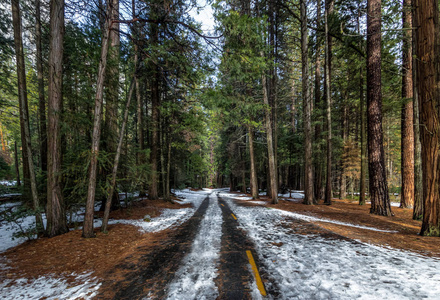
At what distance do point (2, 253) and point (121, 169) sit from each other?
3.95 metres

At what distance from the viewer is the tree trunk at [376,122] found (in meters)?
8.64

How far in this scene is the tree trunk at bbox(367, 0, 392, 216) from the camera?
864 centimetres

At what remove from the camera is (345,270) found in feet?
11.3

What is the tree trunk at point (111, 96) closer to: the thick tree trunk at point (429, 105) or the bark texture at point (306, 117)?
the thick tree trunk at point (429, 105)

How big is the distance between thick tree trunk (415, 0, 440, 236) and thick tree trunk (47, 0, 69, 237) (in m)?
10.9

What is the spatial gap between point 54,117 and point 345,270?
8.47m

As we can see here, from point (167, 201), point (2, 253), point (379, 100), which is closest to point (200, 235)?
point (2, 253)

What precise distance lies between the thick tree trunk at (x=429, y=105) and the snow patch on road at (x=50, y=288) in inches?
339

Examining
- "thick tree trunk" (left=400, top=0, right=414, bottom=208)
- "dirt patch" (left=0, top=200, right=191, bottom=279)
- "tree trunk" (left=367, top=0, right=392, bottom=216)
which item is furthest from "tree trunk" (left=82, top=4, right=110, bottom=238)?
"thick tree trunk" (left=400, top=0, right=414, bottom=208)

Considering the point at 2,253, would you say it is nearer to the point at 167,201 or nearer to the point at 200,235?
the point at 200,235

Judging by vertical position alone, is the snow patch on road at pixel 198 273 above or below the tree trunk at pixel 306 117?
below

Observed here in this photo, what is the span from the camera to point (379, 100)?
885 centimetres

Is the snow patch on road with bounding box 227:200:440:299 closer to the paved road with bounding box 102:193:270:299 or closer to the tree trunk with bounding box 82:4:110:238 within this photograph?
the paved road with bounding box 102:193:270:299

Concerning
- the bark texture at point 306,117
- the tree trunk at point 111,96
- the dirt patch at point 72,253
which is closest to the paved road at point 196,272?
the dirt patch at point 72,253
